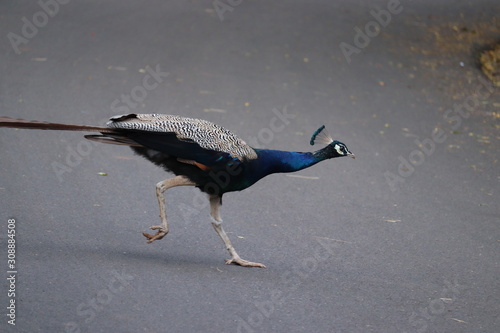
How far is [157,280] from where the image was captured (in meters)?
5.14

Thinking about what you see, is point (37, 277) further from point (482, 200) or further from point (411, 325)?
point (482, 200)

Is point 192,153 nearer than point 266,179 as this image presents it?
Yes

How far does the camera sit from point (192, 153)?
18.1 ft

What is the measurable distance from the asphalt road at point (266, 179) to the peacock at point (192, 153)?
1.86 feet

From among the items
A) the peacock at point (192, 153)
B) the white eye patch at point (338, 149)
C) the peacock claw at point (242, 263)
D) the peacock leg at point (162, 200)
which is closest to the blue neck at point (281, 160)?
the peacock at point (192, 153)

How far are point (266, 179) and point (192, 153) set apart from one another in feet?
8.82

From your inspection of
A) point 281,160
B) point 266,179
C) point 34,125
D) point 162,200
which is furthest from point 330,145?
point 266,179

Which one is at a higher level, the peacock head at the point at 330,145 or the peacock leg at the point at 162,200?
the peacock head at the point at 330,145

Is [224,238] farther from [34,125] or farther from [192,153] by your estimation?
[34,125]

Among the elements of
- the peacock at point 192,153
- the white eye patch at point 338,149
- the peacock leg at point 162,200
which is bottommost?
the peacock leg at point 162,200

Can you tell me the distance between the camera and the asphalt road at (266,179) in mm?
5012

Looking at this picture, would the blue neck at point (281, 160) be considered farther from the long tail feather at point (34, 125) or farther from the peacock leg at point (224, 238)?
the long tail feather at point (34, 125)

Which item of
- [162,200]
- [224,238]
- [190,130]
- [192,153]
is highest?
[190,130]

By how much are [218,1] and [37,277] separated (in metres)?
11.0
